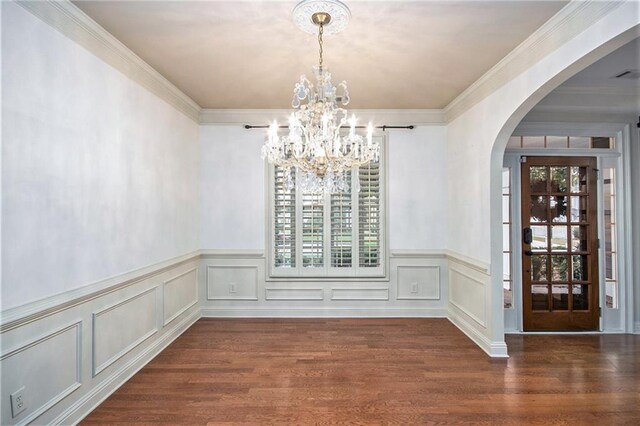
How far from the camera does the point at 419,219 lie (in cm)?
468

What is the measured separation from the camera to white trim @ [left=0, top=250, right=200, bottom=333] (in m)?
1.85

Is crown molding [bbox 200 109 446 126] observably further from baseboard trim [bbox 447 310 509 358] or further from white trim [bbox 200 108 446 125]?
baseboard trim [bbox 447 310 509 358]

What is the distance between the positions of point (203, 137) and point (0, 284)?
321cm

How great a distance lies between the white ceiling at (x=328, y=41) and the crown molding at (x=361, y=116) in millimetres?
689

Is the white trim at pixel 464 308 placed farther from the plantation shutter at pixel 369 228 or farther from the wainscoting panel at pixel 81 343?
Result: the wainscoting panel at pixel 81 343

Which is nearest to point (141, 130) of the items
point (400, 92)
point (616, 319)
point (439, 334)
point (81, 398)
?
point (81, 398)

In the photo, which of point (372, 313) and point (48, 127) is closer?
point (48, 127)

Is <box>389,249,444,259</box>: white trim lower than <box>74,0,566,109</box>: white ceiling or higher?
lower

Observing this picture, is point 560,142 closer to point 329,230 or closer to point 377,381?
point 329,230

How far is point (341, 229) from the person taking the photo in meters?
Answer: 4.69

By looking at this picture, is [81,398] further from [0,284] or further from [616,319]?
[616,319]

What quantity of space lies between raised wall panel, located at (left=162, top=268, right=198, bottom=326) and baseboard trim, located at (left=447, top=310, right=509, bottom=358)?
341 cm

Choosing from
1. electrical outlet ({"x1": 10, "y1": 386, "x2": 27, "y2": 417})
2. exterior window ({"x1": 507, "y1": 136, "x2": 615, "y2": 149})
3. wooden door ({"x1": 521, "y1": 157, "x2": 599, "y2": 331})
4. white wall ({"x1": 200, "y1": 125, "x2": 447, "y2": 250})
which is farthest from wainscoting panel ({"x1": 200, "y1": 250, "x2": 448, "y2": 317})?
electrical outlet ({"x1": 10, "y1": 386, "x2": 27, "y2": 417})

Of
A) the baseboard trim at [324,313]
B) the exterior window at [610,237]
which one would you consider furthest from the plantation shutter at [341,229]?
the exterior window at [610,237]
